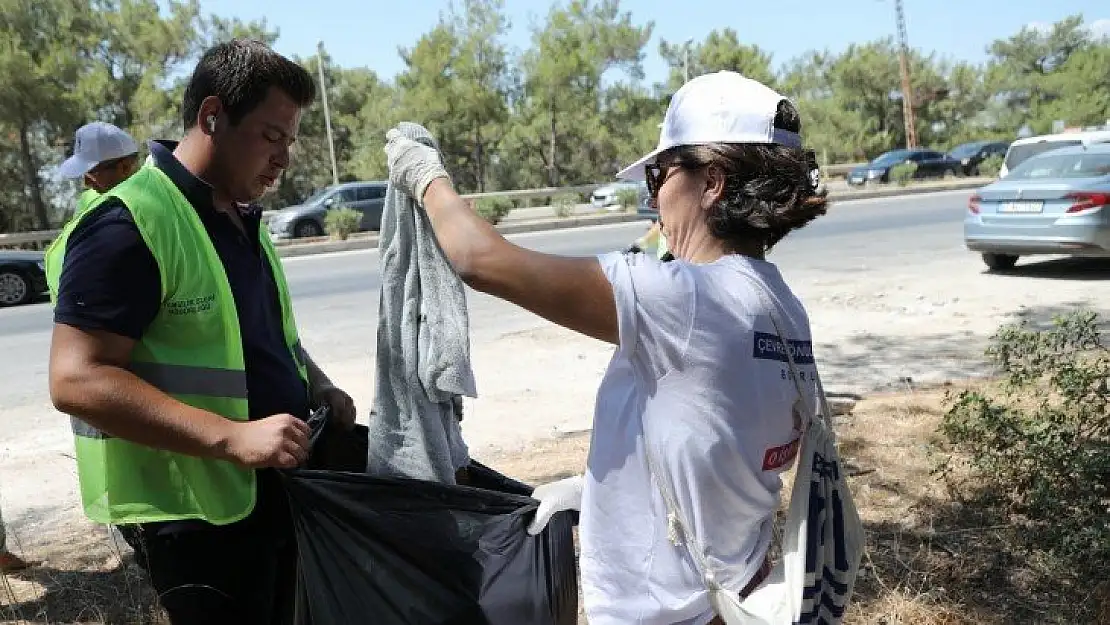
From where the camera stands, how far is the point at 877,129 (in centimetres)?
4950

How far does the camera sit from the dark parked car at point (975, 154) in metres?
35.3

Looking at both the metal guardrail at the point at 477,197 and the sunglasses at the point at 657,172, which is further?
the metal guardrail at the point at 477,197

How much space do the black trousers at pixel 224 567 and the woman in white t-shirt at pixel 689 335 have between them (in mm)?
746

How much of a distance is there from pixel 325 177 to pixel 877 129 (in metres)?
29.4

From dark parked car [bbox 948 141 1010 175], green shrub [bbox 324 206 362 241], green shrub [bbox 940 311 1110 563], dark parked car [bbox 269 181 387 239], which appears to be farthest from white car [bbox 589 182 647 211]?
green shrub [bbox 940 311 1110 563]

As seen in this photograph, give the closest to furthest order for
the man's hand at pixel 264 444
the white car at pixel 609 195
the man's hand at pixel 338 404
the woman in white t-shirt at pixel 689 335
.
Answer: the woman in white t-shirt at pixel 689 335
the man's hand at pixel 264 444
the man's hand at pixel 338 404
the white car at pixel 609 195

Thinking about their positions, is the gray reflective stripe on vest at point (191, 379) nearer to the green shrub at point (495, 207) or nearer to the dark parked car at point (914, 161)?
the green shrub at point (495, 207)

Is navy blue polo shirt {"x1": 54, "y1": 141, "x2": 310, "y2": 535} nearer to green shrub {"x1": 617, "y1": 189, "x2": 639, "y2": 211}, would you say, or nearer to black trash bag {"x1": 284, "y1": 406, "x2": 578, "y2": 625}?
black trash bag {"x1": 284, "y1": 406, "x2": 578, "y2": 625}

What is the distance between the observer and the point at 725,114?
1546mm

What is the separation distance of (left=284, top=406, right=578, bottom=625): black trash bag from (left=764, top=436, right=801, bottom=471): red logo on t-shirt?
547 millimetres

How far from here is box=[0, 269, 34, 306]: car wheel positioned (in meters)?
13.2

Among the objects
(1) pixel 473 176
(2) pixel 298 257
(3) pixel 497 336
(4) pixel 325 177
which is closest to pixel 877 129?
(1) pixel 473 176

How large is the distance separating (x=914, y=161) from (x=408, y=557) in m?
35.0

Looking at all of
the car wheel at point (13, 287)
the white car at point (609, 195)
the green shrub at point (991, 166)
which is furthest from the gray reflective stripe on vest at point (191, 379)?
the green shrub at point (991, 166)
